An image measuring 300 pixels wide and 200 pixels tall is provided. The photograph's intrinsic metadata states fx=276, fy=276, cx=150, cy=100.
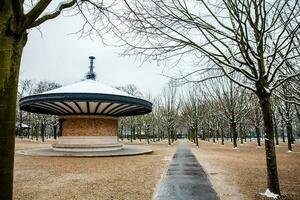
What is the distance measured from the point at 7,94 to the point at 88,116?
69.8ft

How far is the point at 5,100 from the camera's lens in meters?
3.42

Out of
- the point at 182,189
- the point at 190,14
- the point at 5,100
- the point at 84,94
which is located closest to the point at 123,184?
the point at 182,189

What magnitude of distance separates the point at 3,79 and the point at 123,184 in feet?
21.8

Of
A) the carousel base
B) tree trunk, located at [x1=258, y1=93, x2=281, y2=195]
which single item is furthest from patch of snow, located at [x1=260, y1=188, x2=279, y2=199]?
the carousel base

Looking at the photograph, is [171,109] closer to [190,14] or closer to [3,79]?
[190,14]

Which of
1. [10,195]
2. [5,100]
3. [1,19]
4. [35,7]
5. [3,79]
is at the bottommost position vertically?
[10,195]

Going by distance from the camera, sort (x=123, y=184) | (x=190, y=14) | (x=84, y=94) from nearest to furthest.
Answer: (x=190, y=14) → (x=123, y=184) → (x=84, y=94)

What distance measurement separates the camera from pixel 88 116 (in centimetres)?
2436

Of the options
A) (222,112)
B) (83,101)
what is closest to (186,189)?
(83,101)

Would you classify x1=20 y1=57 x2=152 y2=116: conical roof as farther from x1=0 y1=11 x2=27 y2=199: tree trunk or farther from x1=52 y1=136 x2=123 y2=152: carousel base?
x1=0 y1=11 x2=27 y2=199: tree trunk

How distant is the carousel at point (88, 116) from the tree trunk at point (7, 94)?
17129mm

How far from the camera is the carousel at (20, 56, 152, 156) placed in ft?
69.4

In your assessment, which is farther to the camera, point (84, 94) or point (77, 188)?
point (84, 94)

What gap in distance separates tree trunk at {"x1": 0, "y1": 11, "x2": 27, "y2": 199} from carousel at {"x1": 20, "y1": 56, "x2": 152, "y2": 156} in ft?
56.2
